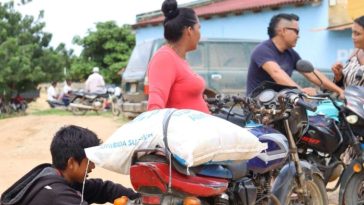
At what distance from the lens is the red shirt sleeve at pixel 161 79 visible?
3459 millimetres

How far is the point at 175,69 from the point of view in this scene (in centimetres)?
352

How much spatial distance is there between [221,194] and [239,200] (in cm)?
18

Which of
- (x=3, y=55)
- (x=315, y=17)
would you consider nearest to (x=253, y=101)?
(x=315, y=17)

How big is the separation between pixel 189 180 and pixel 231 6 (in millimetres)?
19272

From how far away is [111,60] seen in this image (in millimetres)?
32125

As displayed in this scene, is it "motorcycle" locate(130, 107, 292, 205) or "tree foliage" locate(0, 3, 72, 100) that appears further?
"tree foliage" locate(0, 3, 72, 100)

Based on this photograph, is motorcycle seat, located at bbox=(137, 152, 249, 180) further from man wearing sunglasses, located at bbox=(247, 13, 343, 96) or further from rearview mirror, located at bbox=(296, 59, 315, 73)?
man wearing sunglasses, located at bbox=(247, 13, 343, 96)

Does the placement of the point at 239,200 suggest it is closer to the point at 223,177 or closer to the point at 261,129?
the point at 223,177

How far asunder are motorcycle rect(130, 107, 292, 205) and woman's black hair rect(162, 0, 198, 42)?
3.08 feet

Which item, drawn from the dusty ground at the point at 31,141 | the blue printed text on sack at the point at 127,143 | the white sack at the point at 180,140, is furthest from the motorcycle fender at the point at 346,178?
the dusty ground at the point at 31,141

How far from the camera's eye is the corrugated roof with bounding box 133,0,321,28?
18.1 metres

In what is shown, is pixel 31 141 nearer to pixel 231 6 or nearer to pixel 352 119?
pixel 352 119

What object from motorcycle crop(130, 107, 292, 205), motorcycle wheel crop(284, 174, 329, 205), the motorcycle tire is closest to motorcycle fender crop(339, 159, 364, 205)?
motorcycle wheel crop(284, 174, 329, 205)

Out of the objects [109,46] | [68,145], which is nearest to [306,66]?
[68,145]
